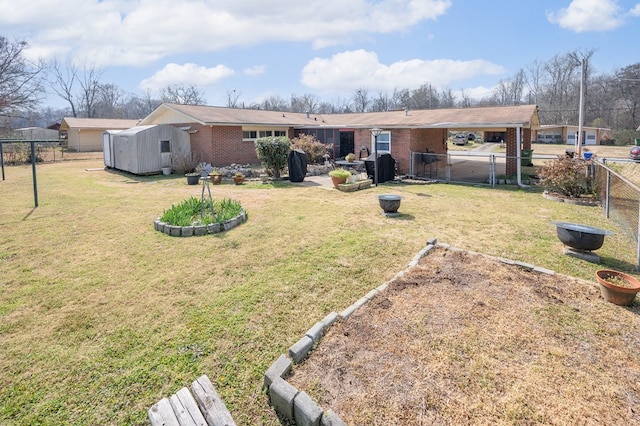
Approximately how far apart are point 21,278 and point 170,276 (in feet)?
7.54

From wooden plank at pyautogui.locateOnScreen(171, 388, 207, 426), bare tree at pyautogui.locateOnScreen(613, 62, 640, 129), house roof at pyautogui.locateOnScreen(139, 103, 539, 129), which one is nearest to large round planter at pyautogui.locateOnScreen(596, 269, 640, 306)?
wooden plank at pyautogui.locateOnScreen(171, 388, 207, 426)

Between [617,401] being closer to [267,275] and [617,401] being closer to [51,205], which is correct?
[267,275]

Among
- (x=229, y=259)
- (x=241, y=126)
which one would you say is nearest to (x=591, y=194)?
(x=229, y=259)

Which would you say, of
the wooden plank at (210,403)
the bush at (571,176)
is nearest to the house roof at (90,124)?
the bush at (571,176)

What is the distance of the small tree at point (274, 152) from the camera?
1462 cm

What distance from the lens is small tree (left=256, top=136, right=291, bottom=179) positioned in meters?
14.6

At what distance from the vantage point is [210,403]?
9.29 feet

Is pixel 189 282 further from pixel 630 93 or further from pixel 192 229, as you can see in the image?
pixel 630 93

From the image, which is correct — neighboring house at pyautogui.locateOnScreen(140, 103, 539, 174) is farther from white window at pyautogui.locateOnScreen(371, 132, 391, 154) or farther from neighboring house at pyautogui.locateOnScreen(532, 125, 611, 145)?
neighboring house at pyautogui.locateOnScreen(532, 125, 611, 145)

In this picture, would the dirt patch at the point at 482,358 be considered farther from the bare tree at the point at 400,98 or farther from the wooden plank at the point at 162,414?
the bare tree at the point at 400,98

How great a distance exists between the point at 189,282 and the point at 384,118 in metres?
15.8

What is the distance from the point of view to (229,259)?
20.0 ft

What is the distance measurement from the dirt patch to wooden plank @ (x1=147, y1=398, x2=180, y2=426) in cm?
102

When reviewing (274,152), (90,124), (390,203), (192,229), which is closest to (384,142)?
(274,152)
